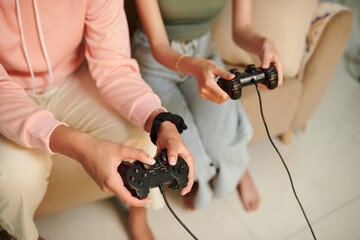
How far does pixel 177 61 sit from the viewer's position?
0.82 metres

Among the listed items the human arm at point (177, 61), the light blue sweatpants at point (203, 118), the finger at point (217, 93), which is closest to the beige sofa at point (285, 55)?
the light blue sweatpants at point (203, 118)

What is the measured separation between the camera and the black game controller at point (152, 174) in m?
0.55

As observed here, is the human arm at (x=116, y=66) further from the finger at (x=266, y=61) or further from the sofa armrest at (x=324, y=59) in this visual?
the sofa armrest at (x=324, y=59)

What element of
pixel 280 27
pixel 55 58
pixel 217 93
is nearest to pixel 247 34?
pixel 280 27

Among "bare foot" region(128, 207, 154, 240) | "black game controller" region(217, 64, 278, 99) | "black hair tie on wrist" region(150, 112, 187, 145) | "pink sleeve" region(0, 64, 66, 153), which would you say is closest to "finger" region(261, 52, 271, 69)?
"black game controller" region(217, 64, 278, 99)

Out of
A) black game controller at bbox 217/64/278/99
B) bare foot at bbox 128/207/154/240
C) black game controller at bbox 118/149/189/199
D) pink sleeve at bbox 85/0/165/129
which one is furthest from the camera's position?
bare foot at bbox 128/207/154/240

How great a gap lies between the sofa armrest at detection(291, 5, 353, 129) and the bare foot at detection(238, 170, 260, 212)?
321 mm

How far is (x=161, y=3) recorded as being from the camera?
0.91 m

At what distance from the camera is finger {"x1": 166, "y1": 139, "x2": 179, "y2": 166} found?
578mm

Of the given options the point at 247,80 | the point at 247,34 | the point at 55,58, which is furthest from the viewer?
the point at 247,34

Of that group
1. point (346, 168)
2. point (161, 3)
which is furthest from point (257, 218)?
point (161, 3)

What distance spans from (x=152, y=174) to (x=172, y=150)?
0.20 feet

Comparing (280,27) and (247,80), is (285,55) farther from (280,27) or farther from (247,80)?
(247,80)

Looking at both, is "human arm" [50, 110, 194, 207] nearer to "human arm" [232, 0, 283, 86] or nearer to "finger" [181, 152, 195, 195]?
"finger" [181, 152, 195, 195]
